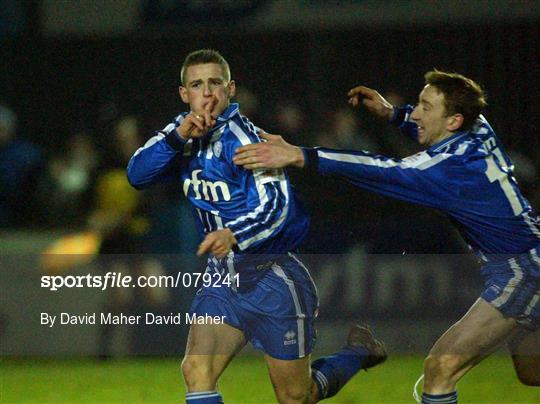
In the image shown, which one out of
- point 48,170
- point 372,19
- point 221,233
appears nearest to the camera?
point 221,233

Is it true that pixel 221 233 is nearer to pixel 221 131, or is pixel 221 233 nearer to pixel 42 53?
pixel 221 131

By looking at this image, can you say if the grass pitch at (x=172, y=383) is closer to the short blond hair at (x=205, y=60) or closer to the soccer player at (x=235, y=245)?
the soccer player at (x=235, y=245)

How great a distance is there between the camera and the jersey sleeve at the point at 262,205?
14.5ft

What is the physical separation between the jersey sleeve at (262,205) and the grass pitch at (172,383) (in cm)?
148

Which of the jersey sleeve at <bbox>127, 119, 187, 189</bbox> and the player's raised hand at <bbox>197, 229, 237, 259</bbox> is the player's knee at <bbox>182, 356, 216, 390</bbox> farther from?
the jersey sleeve at <bbox>127, 119, 187, 189</bbox>

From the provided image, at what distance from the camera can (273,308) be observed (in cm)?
462

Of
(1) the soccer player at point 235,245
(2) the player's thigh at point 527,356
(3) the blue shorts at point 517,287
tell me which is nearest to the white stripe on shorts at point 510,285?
(3) the blue shorts at point 517,287

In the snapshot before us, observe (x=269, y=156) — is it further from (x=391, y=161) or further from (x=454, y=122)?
(x=454, y=122)

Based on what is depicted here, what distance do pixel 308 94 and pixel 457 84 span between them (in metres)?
0.90

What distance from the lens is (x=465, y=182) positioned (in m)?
4.58

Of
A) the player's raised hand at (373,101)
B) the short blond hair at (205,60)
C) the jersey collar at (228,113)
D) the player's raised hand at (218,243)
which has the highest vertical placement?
the short blond hair at (205,60)

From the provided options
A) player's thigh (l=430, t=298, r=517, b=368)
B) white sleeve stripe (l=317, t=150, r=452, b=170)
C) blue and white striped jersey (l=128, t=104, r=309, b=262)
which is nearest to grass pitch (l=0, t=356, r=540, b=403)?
player's thigh (l=430, t=298, r=517, b=368)

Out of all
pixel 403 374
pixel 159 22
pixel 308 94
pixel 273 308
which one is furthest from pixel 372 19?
pixel 403 374

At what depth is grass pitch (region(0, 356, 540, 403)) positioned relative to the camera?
18.8ft
